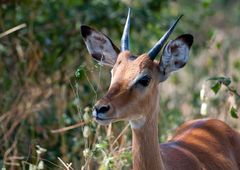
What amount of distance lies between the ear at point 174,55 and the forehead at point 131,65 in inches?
6.1

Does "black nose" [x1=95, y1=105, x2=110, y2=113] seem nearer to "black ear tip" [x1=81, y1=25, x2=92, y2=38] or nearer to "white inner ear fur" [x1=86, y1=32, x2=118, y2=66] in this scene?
"white inner ear fur" [x1=86, y1=32, x2=118, y2=66]

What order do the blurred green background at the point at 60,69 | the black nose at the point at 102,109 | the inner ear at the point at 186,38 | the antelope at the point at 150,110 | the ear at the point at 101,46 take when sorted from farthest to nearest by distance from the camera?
the blurred green background at the point at 60,69 → the ear at the point at 101,46 → the inner ear at the point at 186,38 → the antelope at the point at 150,110 → the black nose at the point at 102,109

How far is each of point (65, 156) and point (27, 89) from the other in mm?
989

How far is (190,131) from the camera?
23.2ft

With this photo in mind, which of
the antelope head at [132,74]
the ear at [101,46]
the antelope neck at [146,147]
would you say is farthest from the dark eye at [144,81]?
the ear at [101,46]

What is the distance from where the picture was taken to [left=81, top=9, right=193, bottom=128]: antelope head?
18.4ft

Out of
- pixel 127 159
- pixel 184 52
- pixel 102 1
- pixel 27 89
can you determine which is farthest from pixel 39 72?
pixel 184 52

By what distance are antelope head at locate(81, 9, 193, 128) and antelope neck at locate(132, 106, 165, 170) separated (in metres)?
0.06

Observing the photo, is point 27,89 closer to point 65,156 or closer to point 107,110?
point 65,156

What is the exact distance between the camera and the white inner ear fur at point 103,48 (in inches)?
255

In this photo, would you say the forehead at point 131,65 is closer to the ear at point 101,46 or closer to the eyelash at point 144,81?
the eyelash at point 144,81

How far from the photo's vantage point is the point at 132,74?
5.90 meters

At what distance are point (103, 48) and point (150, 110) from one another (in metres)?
0.75

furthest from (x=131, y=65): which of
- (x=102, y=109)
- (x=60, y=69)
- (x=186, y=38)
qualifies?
(x=60, y=69)
